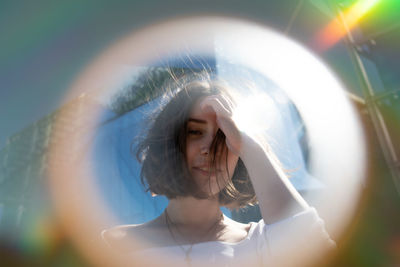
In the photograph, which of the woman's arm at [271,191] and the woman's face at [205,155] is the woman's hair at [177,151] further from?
the woman's arm at [271,191]

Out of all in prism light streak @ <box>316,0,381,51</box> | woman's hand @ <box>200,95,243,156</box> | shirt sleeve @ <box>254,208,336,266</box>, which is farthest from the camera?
prism light streak @ <box>316,0,381,51</box>

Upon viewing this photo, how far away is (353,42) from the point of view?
1.83m

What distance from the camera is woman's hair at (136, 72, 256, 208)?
63 centimetres

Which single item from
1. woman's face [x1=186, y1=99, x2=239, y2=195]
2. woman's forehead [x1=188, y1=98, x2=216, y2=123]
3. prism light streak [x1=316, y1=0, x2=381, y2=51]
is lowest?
woman's face [x1=186, y1=99, x2=239, y2=195]

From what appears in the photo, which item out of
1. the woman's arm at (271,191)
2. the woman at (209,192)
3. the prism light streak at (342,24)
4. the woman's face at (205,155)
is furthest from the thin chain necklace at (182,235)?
the prism light streak at (342,24)

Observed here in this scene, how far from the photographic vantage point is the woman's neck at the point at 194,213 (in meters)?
0.66

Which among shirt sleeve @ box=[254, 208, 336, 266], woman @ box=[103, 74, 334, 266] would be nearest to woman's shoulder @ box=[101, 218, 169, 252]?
woman @ box=[103, 74, 334, 266]

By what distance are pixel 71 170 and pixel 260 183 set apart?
1.96 m

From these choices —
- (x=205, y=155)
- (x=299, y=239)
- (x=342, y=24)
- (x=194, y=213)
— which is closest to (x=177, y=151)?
(x=205, y=155)

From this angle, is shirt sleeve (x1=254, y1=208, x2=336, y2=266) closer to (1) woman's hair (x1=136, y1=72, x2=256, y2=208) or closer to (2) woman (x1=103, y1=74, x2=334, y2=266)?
(2) woman (x1=103, y1=74, x2=334, y2=266)

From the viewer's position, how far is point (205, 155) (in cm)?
59

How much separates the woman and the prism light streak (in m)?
1.54

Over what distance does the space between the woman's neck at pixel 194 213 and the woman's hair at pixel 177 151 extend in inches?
1.1

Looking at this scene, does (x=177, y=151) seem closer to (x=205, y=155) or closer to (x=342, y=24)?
(x=205, y=155)
